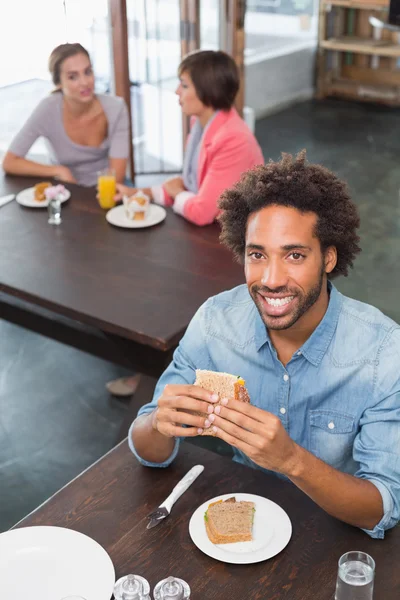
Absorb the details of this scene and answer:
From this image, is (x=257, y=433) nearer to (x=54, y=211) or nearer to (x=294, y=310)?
(x=294, y=310)

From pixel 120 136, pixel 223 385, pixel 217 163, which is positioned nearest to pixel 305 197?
pixel 223 385

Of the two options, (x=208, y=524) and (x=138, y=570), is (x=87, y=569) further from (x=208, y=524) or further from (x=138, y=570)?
(x=208, y=524)

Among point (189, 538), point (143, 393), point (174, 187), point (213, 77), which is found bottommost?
point (143, 393)

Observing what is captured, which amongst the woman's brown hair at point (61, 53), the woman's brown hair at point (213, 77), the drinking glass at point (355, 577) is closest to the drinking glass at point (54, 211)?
the woman's brown hair at point (213, 77)

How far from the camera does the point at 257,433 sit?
140cm

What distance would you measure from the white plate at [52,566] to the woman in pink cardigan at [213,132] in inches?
67.5

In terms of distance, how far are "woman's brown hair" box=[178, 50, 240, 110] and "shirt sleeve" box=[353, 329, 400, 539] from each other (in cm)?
180

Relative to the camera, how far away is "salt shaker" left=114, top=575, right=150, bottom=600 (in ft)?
4.23

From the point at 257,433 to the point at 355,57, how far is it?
23.5 feet

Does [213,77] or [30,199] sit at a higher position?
[213,77]

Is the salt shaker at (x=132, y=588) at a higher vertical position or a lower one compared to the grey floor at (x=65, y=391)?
higher

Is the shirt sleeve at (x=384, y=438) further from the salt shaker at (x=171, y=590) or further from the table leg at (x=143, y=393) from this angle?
the table leg at (x=143, y=393)

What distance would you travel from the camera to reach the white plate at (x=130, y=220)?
2922mm

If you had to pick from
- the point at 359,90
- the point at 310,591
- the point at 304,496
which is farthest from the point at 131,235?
the point at 359,90
